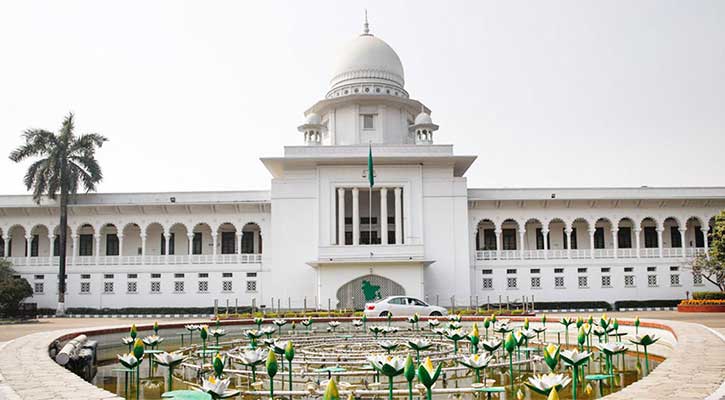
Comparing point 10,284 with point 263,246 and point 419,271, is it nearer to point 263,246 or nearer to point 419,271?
point 263,246

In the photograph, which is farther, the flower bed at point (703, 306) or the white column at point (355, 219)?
the white column at point (355, 219)

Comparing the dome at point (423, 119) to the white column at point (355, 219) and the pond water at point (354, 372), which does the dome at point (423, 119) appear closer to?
the white column at point (355, 219)

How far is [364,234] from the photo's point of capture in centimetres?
4112

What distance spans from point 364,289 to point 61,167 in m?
18.1

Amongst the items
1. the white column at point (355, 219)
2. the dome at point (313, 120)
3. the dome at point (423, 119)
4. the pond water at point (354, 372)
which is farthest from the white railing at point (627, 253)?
the pond water at point (354, 372)

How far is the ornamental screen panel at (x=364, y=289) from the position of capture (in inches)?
1428

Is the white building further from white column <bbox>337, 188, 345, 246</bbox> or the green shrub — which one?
the green shrub

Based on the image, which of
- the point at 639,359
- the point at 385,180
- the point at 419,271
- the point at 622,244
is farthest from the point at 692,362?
the point at 622,244

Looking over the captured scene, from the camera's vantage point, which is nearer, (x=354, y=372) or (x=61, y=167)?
(x=354, y=372)

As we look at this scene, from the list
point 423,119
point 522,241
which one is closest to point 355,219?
point 423,119

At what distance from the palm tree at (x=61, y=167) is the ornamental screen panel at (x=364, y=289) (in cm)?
1549

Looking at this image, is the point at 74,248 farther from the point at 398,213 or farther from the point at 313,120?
the point at 398,213

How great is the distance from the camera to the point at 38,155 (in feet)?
126

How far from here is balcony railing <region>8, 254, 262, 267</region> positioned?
39.6 meters
